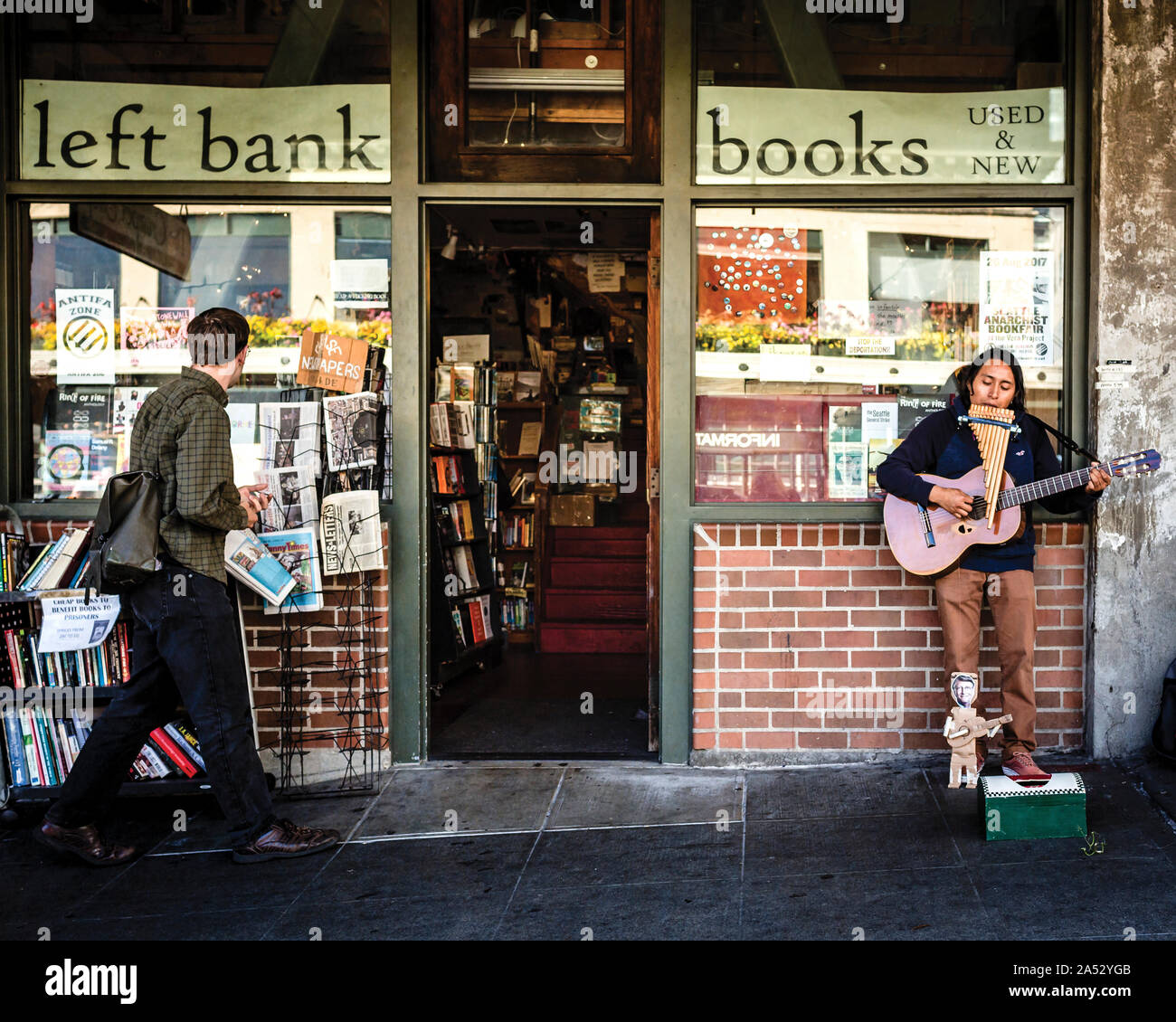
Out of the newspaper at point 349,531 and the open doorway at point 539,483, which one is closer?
the newspaper at point 349,531

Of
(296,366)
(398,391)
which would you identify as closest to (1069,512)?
(398,391)

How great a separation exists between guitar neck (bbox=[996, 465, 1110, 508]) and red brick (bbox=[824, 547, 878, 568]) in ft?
2.45

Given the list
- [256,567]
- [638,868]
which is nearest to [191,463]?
[256,567]

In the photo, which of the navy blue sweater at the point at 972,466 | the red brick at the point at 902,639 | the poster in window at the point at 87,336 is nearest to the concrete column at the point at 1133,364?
the navy blue sweater at the point at 972,466

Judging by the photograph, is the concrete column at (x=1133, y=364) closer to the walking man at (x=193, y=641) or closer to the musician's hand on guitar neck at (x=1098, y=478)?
the musician's hand on guitar neck at (x=1098, y=478)

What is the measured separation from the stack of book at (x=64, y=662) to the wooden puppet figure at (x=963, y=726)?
11.8 ft

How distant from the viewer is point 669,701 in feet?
17.2

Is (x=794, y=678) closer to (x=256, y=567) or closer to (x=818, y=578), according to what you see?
(x=818, y=578)

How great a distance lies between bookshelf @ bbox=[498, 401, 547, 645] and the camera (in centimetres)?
854

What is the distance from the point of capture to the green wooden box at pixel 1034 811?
4.23 metres

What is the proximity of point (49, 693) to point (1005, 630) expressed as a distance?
4210 mm

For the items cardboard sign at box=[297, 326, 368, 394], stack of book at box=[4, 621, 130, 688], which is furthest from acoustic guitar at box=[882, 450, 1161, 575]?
stack of book at box=[4, 621, 130, 688]
